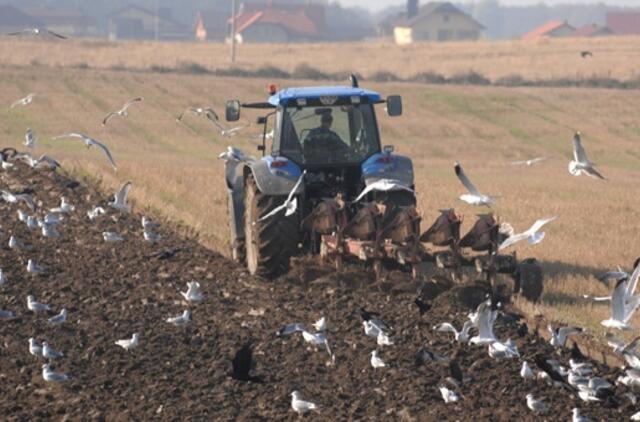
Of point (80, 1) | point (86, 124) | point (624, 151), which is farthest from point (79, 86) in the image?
point (80, 1)

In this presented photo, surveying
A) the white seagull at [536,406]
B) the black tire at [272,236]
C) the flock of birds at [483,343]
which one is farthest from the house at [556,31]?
the white seagull at [536,406]

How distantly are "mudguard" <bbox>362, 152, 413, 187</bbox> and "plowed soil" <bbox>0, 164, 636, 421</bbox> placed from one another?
98cm

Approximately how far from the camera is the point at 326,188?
1372 cm

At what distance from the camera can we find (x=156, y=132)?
40.2 meters

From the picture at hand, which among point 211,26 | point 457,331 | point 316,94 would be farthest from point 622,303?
point 211,26

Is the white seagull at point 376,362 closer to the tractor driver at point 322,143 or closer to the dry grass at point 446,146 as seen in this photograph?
the dry grass at point 446,146

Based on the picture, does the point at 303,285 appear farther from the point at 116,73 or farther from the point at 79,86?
the point at 116,73

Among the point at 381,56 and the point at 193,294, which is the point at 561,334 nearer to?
the point at 193,294

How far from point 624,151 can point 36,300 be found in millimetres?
27992

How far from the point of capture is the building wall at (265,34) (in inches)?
4914

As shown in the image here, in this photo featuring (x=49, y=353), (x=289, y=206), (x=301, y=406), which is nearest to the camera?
(x=301, y=406)

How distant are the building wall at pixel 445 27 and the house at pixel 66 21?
107 ft

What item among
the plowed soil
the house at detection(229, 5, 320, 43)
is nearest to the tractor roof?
the plowed soil

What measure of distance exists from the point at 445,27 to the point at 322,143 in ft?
379
